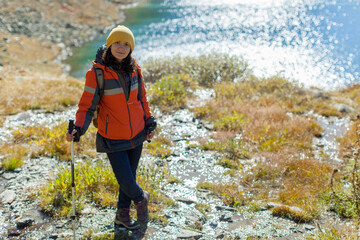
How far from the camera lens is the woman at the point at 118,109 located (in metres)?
4.07

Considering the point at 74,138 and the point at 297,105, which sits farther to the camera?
the point at 297,105

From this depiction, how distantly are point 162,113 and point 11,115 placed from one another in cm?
463

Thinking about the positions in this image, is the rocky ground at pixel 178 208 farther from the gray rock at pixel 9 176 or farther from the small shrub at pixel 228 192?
the small shrub at pixel 228 192

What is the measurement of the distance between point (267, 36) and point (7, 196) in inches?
1116

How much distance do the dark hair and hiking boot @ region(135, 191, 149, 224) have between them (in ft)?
6.07

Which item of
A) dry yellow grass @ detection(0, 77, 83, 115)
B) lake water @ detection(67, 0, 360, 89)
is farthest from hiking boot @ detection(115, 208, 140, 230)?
lake water @ detection(67, 0, 360, 89)

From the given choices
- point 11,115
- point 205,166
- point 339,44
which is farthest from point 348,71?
point 11,115

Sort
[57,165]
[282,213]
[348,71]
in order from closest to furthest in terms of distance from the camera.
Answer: [282,213] → [57,165] → [348,71]

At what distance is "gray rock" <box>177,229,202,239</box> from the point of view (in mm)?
4734

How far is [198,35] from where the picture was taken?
3281 cm

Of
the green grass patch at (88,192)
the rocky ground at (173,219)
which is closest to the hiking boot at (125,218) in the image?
the rocky ground at (173,219)

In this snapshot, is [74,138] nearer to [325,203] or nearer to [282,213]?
[282,213]

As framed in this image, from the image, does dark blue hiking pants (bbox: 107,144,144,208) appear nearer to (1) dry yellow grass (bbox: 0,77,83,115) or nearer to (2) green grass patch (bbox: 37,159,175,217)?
(2) green grass patch (bbox: 37,159,175,217)

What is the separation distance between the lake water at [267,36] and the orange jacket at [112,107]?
15.3m
